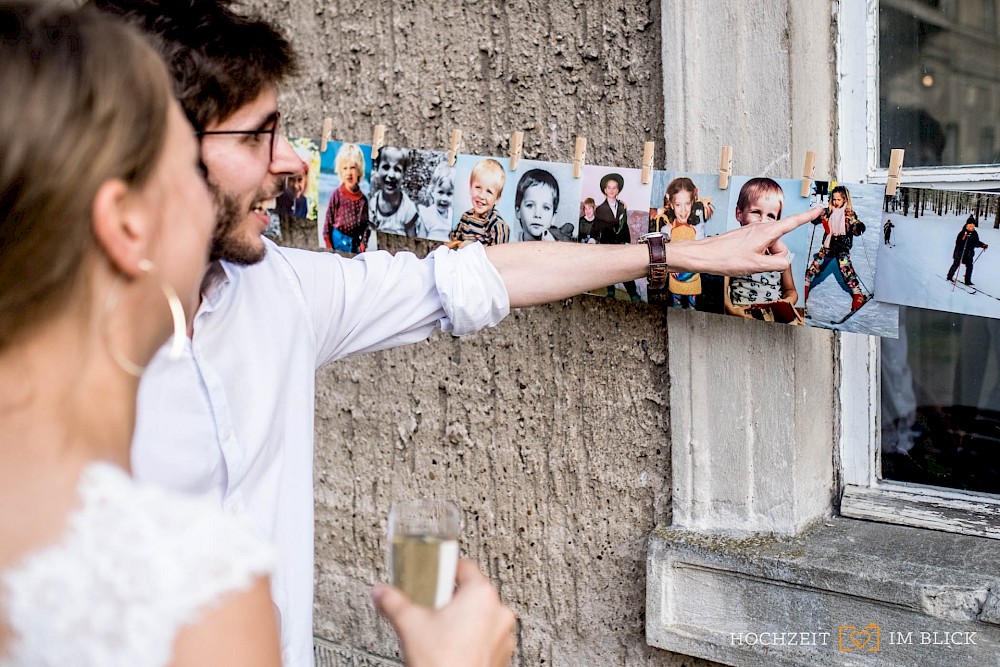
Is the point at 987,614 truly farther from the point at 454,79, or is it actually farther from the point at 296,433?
the point at 454,79

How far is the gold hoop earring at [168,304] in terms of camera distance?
0.92 metres

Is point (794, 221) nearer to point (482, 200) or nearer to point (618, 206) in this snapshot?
point (618, 206)

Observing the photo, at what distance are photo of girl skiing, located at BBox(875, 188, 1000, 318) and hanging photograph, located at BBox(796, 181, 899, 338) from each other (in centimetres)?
3

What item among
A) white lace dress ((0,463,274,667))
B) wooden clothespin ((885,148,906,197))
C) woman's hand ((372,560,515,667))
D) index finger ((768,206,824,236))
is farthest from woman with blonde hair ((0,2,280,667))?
wooden clothespin ((885,148,906,197))

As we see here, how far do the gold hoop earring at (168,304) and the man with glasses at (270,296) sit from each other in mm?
A: 657

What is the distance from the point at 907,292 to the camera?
5.85 feet

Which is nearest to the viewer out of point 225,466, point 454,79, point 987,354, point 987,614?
point 225,466

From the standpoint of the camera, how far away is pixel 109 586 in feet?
Result: 2.96

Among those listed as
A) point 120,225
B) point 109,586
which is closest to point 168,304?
point 120,225

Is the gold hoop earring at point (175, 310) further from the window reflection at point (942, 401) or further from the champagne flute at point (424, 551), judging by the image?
the window reflection at point (942, 401)

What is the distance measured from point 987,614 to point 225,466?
4.88ft

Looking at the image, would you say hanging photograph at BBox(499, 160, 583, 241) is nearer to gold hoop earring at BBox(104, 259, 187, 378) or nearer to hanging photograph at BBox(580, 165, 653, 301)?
hanging photograph at BBox(580, 165, 653, 301)

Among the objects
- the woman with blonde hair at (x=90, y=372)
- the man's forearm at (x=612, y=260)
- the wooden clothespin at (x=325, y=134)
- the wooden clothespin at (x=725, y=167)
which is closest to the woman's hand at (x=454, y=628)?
the woman with blonde hair at (x=90, y=372)

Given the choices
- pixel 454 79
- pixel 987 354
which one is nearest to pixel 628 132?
pixel 454 79
